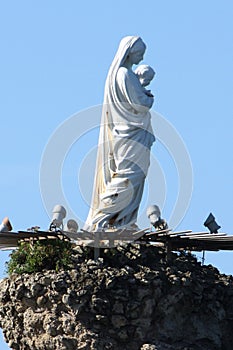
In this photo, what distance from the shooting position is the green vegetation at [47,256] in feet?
113

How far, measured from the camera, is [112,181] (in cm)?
3506

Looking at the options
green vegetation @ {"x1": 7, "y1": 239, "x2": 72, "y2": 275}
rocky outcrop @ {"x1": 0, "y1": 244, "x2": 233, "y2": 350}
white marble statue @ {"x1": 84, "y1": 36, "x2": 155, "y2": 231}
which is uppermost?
white marble statue @ {"x1": 84, "y1": 36, "x2": 155, "y2": 231}

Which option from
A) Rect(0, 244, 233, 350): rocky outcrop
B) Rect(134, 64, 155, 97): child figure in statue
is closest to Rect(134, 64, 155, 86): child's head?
Rect(134, 64, 155, 97): child figure in statue

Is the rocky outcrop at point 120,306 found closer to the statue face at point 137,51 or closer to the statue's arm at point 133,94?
the statue's arm at point 133,94

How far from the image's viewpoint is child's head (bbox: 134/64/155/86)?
1395 inches

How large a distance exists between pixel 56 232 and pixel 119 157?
6.11 feet

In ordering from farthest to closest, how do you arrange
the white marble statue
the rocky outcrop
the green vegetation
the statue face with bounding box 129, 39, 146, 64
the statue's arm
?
1. the statue face with bounding box 129, 39, 146, 64
2. the statue's arm
3. the white marble statue
4. the green vegetation
5. the rocky outcrop

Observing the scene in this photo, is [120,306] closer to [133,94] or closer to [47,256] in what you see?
[47,256]

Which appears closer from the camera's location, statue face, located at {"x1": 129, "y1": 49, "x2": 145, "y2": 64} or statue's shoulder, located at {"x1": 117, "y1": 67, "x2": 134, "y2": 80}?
statue's shoulder, located at {"x1": 117, "y1": 67, "x2": 134, "y2": 80}

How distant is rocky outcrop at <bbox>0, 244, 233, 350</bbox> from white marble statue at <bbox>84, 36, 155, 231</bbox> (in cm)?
75

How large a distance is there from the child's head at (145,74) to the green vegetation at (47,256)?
3362 mm

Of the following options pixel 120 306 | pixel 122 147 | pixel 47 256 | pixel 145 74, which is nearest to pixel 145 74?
pixel 145 74

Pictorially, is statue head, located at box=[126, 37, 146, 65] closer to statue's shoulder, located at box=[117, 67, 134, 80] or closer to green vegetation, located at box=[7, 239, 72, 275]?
statue's shoulder, located at box=[117, 67, 134, 80]

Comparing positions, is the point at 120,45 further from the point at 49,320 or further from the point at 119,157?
the point at 49,320
